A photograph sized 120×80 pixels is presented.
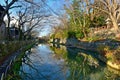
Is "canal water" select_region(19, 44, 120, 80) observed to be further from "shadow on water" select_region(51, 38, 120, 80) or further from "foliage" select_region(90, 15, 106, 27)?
"foliage" select_region(90, 15, 106, 27)

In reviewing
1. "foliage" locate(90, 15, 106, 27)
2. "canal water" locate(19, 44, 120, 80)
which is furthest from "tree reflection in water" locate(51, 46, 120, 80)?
"foliage" locate(90, 15, 106, 27)

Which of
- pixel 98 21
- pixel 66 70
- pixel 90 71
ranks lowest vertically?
pixel 90 71

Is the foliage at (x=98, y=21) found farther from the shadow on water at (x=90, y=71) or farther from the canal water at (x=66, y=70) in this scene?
the canal water at (x=66, y=70)

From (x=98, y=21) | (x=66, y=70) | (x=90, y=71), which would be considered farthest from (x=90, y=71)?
(x=98, y=21)

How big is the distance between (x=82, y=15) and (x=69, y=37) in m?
17.0

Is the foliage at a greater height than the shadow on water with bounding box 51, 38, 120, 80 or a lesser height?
greater

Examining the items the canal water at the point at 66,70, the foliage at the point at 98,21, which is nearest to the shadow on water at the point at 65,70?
the canal water at the point at 66,70

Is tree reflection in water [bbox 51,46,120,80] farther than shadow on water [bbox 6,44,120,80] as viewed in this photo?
Yes

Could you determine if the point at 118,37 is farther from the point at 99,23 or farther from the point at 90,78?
the point at 90,78

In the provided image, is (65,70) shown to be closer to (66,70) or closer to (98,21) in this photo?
(66,70)

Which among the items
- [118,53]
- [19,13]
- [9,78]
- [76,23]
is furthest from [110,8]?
[76,23]

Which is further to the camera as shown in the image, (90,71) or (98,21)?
(98,21)

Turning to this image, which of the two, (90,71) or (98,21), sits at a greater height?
(98,21)

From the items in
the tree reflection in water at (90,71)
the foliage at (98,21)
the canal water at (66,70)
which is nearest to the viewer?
the canal water at (66,70)
